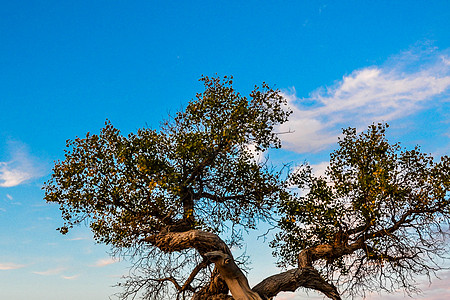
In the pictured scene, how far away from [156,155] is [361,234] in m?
9.26

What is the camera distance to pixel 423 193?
1855 cm

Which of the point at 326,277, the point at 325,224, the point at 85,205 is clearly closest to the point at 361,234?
the point at 325,224

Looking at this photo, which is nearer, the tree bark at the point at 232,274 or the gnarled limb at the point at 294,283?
the tree bark at the point at 232,274

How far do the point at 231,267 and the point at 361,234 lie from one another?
595 centimetres

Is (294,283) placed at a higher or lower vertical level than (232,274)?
lower

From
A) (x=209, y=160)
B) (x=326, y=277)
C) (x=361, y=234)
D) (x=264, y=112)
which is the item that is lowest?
(x=326, y=277)

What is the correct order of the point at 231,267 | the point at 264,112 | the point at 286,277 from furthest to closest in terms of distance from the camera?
the point at 264,112, the point at 286,277, the point at 231,267

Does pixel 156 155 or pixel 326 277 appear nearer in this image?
pixel 156 155

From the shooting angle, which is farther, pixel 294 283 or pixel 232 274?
pixel 294 283

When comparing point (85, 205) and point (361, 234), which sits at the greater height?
point (85, 205)

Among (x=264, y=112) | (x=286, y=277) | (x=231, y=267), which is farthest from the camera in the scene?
(x=264, y=112)

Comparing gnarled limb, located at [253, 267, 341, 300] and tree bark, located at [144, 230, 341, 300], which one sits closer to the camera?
tree bark, located at [144, 230, 341, 300]

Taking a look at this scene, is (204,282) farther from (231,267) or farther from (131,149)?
(131,149)

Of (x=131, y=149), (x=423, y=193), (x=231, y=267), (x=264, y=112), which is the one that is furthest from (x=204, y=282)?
(x=423, y=193)
